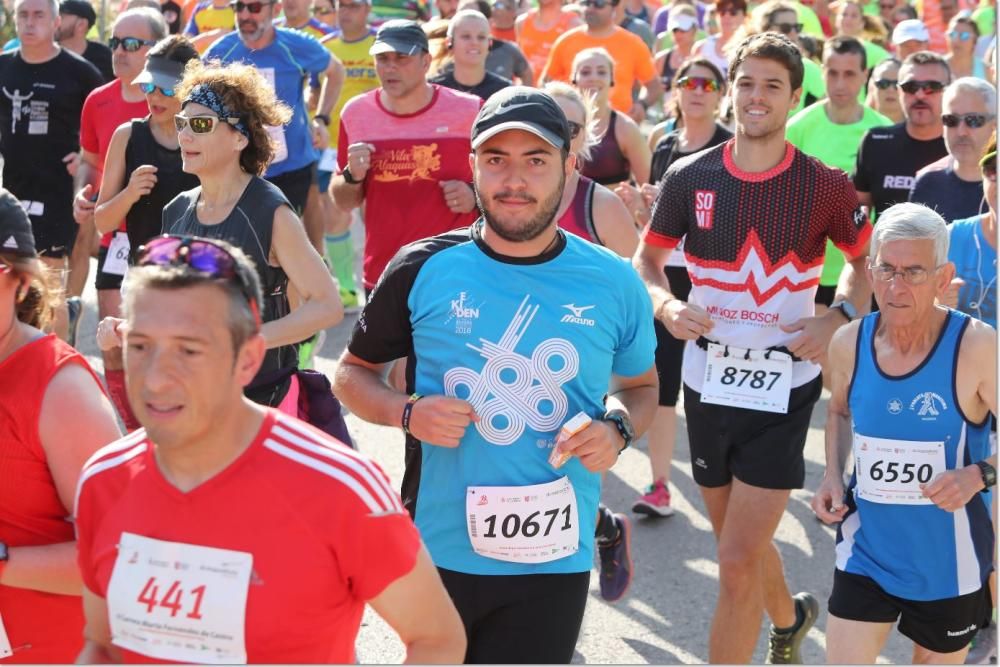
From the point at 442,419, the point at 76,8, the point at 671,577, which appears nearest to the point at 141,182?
the point at 671,577

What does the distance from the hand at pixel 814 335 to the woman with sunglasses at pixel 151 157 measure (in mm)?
2719

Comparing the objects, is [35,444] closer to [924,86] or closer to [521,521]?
[521,521]

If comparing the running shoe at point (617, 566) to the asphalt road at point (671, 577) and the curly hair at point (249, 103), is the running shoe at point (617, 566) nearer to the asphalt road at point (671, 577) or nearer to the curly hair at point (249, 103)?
the asphalt road at point (671, 577)

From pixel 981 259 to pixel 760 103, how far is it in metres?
1.00

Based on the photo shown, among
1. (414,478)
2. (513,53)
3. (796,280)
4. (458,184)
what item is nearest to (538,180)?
(414,478)

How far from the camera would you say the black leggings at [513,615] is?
Answer: 3.63 metres

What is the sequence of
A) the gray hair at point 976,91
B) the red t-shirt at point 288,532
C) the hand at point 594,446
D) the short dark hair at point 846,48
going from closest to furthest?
the red t-shirt at point 288,532, the hand at point 594,446, the gray hair at point 976,91, the short dark hair at point 846,48

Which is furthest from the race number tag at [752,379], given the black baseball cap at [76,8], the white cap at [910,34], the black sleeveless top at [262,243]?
the white cap at [910,34]

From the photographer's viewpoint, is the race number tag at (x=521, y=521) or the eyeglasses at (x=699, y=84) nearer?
the race number tag at (x=521, y=521)

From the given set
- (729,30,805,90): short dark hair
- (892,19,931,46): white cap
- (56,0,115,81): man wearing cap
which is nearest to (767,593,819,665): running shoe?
(729,30,805,90): short dark hair

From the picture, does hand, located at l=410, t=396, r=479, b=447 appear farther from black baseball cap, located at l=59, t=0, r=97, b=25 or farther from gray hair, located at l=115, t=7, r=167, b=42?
black baseball cap, located at l=59, t=0, r=97, b=25

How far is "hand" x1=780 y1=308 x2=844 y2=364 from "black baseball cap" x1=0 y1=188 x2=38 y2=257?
267cm

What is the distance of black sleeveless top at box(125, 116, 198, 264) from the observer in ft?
20.9

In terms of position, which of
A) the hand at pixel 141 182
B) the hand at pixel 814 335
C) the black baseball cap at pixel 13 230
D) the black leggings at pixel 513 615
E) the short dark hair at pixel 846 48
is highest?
the short dark hair at pixel 846 48
